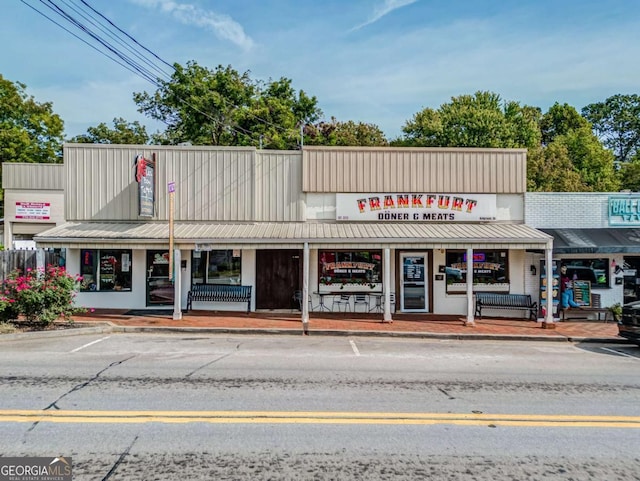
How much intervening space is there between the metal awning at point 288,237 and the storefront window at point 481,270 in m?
1.08

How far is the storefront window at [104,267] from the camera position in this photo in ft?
52.0

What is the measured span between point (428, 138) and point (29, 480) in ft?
127

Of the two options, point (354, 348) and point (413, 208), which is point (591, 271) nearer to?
point (413, 208)

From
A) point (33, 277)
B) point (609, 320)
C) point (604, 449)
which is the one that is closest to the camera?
point (604, 449)

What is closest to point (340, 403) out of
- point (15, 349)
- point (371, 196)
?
point (15, 349)

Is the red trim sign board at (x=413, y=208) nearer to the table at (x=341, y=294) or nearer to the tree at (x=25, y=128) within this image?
the table at (x=341, y=294)

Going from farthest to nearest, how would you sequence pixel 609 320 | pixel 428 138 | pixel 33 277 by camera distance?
pixel 428 138
pixel 609 320
pixel 33 277

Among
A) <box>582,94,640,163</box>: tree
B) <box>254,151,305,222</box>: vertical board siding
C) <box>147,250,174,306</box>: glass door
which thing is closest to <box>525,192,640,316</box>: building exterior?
<box>254,151,305,222</box>: vertical board siding

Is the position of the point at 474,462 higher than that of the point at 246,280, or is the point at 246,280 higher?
the point at 246,280

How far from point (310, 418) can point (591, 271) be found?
13.9 metres

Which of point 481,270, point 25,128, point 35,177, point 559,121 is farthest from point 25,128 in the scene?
point 559,121

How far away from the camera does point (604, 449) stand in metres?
5.35

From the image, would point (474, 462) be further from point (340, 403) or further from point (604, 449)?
point (340, 403)

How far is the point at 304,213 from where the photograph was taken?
16172 millimetres
